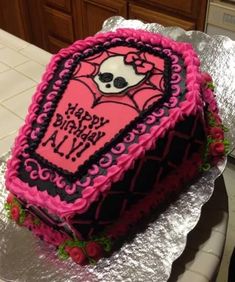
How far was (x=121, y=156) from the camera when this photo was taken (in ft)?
1.98

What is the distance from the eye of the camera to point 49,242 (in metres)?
0.67

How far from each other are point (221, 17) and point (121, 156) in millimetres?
809

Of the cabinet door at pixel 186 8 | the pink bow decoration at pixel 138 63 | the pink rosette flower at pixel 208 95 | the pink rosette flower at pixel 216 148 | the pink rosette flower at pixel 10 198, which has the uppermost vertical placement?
the pink bow decoration at pixel 138 63

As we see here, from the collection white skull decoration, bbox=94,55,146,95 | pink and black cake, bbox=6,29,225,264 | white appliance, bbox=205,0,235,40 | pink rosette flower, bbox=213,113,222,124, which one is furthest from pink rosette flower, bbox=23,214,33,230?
white appliance, bbox=205,0,235,40

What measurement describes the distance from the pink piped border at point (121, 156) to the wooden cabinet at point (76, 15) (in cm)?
66

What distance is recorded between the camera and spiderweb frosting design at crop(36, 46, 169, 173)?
63 cm

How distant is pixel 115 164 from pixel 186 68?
21 centimetres

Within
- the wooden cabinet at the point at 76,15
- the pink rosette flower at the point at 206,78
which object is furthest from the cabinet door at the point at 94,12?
the pink rosette flower at the point at 206,78

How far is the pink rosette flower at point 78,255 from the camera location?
2.07 ft

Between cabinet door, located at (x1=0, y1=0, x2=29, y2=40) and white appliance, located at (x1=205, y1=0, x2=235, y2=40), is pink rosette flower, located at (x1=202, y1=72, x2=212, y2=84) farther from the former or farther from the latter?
cabinet door, located at (x1=0, y1=0, x2=29, y2=40)

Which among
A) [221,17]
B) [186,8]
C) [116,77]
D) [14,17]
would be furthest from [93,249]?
[14,17]

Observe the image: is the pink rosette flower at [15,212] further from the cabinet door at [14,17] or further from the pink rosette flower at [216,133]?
the cabinet door at [14,17]

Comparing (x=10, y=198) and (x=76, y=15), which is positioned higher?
(x=10, y=198)

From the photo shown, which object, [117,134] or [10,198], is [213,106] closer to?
[117,134]
